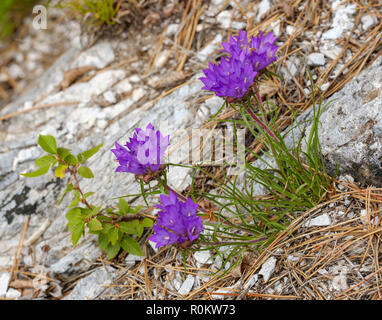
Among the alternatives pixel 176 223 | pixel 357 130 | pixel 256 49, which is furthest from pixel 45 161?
pixel 357 130

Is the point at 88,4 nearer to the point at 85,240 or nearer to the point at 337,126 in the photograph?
the point at 85,240

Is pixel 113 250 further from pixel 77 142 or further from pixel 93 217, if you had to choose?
pixel 77 142

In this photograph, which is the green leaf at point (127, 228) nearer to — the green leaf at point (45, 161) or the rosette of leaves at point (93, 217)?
the rosette of leaves at point (93, 217)

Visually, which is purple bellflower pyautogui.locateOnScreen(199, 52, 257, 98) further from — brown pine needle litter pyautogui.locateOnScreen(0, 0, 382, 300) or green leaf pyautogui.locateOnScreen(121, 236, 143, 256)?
green leaf pyautogui.locateOnScreen(121, 236, 143, 256)

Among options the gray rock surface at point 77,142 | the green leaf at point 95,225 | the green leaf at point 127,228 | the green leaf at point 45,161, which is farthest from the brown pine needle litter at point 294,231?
the green leaf at point 45,161

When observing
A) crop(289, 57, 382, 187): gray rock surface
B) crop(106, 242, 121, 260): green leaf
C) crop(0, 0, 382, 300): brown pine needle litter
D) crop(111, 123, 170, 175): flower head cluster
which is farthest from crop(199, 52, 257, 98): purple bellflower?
crop(106, 242, 121, 260): green leaf

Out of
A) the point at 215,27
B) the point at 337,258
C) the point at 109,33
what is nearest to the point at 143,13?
the point at 109,33

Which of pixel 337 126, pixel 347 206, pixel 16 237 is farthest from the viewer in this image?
pixel 16 237
